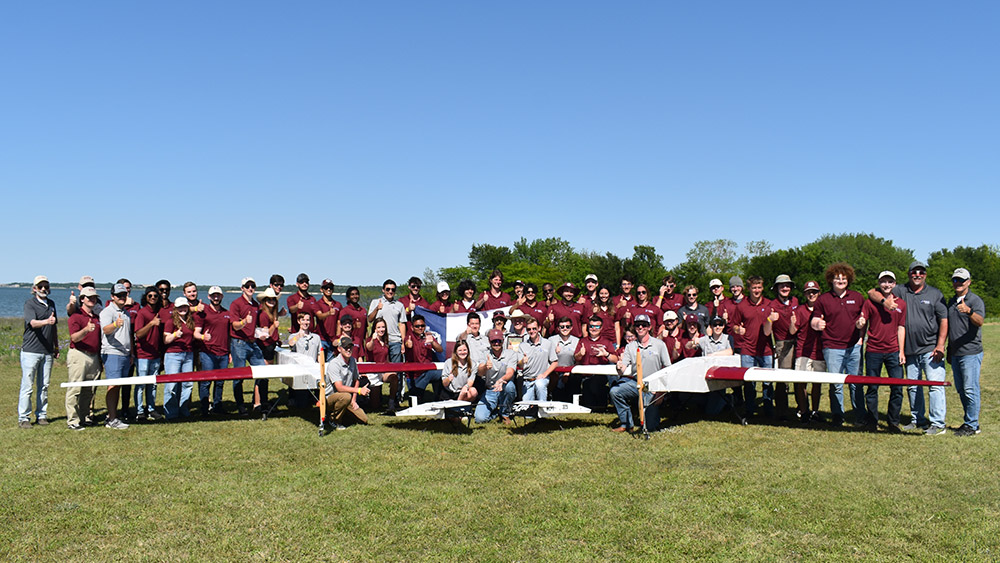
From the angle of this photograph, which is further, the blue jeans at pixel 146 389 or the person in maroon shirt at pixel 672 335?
the person in maroon shirt at pixel 672 335

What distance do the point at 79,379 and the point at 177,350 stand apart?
3.87 feet

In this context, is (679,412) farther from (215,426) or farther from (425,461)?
(215,426)

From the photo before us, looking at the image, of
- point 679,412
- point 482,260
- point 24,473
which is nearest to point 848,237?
point 482,260

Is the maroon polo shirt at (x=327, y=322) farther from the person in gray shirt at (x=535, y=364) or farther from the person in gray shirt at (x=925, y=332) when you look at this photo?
the person in gray shirt at (x=925, y=332)

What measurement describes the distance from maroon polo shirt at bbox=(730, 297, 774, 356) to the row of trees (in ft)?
171

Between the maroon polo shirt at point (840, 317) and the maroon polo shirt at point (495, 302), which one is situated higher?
the maroon polo shirt at point (495, 302)

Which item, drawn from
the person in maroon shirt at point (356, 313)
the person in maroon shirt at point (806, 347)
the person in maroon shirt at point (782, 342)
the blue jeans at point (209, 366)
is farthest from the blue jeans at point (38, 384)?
the person in maroon shirt at point (806, 347)

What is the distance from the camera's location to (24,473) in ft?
19.3

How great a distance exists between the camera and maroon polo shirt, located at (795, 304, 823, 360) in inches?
324

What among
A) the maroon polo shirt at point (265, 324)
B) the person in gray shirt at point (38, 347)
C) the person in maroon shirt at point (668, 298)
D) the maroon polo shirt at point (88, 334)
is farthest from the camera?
the person in maroon shirt at point (668, 298)

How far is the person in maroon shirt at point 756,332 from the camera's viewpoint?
28.5ft

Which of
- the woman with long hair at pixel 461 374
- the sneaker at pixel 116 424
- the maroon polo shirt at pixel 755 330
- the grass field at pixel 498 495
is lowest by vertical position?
the grass field at pixel 498 495

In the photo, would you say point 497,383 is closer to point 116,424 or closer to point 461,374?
point 461,374

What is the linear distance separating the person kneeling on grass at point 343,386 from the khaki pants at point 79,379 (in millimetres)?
3013
